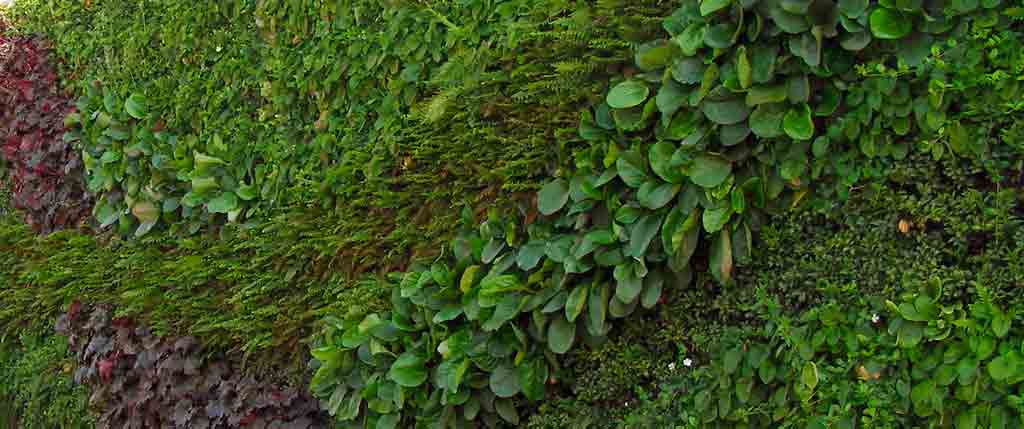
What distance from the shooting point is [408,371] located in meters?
3.54

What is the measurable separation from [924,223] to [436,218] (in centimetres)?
182

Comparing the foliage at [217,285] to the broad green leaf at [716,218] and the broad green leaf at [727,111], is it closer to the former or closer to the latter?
the broad green leaf at [716,218]

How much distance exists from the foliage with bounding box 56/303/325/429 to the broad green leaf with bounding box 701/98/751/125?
2.18 meters

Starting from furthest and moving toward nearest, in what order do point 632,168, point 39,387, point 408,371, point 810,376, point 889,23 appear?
1. point 39,387
2. point 408,371
3. point 632,168
4. point 810,376
5. point 889,23

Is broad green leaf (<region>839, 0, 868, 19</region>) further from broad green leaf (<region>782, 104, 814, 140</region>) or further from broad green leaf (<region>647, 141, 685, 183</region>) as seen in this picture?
broad green leaf (<region>647, 141, 685, 183</region>)

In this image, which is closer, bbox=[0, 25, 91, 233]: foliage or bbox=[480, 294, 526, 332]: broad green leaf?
bbox=[480, 294, 526, 332]: broad green leaf

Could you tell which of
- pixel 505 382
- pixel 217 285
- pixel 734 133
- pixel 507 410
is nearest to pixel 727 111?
pixel 734 133

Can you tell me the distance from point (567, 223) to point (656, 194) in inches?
15.7

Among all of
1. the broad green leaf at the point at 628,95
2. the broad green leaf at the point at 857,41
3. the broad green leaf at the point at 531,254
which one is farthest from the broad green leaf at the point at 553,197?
the broad green leaf at the point at 857,41

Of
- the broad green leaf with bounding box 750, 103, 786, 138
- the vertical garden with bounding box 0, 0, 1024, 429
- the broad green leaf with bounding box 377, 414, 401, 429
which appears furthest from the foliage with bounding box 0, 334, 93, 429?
the broad green leaf with bounding box 750, 103, 786, 138

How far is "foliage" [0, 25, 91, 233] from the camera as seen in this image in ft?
20.4

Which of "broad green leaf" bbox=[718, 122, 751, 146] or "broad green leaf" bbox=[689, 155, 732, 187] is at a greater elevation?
"broad green leaf" bbox=[718, 122, 751, 146]

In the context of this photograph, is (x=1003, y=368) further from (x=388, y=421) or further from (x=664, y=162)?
(x=388, y=421)

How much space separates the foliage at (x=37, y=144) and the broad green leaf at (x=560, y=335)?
391 centimetres
